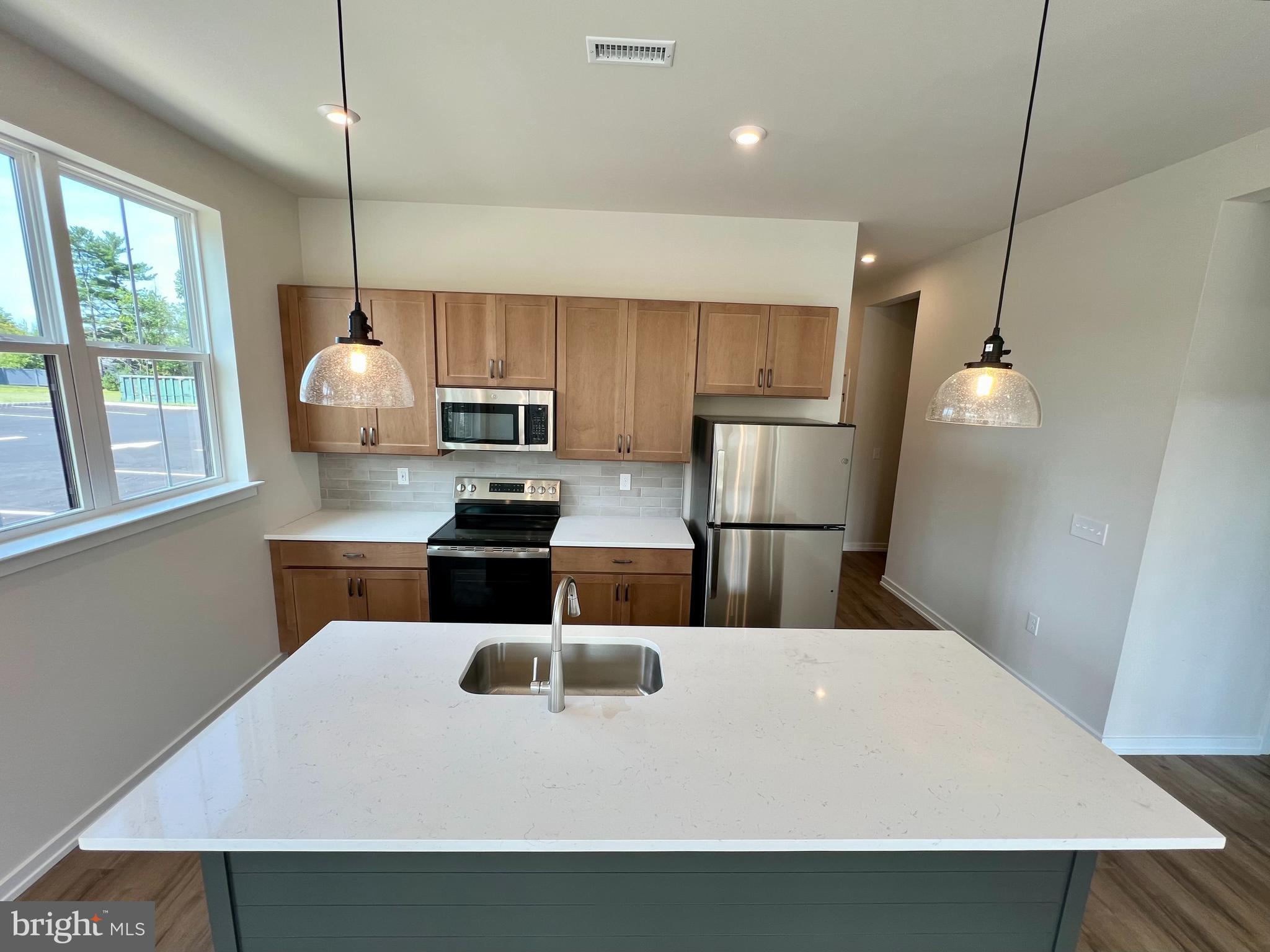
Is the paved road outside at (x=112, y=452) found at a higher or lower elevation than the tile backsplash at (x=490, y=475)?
higher

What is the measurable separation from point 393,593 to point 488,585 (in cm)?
54

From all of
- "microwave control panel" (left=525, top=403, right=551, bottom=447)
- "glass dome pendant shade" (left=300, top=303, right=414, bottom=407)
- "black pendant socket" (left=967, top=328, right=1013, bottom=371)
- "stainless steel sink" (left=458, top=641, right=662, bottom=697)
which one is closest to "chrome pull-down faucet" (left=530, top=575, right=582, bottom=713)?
"stainless steel sink" (left=458, top=641, right=662, bottom=697)

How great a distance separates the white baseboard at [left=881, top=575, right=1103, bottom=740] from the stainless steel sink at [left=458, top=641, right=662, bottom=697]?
6.37 feet

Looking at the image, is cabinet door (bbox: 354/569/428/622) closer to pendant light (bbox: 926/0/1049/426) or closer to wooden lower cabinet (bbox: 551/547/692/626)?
wooden lower cabinet (bbox: 551/547/692/626)

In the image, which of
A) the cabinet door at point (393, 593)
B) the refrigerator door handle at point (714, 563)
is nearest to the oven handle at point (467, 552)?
the cabinet door at point (393, 593)

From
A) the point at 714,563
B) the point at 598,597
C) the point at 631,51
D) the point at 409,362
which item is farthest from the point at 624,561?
the point at 631,51

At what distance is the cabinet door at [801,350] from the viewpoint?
289 centimetres

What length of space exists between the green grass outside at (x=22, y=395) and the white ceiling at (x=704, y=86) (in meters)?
1.08

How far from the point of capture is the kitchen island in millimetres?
946

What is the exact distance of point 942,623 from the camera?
364cm

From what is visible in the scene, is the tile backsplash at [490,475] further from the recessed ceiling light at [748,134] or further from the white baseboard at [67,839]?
the recessed ceiling light at [748,134]

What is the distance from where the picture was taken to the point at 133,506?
6.75ft

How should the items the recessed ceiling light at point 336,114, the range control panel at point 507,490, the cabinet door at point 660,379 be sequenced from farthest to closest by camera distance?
the range control panel at point 507,490
the cabinet door at point 660,379
the recessed ceiling light at point 336,114

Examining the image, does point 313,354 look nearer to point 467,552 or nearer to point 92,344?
point 92,344
